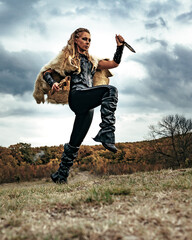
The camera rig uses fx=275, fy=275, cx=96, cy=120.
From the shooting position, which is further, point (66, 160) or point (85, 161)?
point (85, 161)

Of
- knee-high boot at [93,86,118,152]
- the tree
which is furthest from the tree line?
knee-high boot at [93,86,118,152]

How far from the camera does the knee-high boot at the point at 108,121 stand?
4.80 m

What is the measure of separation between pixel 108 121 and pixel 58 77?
5.71 ft

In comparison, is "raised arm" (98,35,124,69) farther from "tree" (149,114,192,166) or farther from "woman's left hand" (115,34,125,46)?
"tree" (149,114,192,166)

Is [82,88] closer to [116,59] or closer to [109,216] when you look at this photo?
[116,59]

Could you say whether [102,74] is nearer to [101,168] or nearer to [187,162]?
[101,168]

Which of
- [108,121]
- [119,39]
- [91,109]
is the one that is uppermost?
[119,39]

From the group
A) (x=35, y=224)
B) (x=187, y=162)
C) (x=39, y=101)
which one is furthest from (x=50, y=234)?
(x=187, y=162)

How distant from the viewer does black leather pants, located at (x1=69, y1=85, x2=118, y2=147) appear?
→ 16.1 feet

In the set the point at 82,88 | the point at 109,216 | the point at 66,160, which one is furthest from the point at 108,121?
the point at 109,216

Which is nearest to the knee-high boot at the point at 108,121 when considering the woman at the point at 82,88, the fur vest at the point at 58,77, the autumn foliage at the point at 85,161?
the woman at the point at 82,88

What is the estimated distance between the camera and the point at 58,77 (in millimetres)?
5938

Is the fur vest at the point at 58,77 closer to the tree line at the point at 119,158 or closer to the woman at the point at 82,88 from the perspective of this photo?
the woman at the point at 82,88

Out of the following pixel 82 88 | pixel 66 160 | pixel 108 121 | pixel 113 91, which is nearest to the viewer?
pixel 108 121
